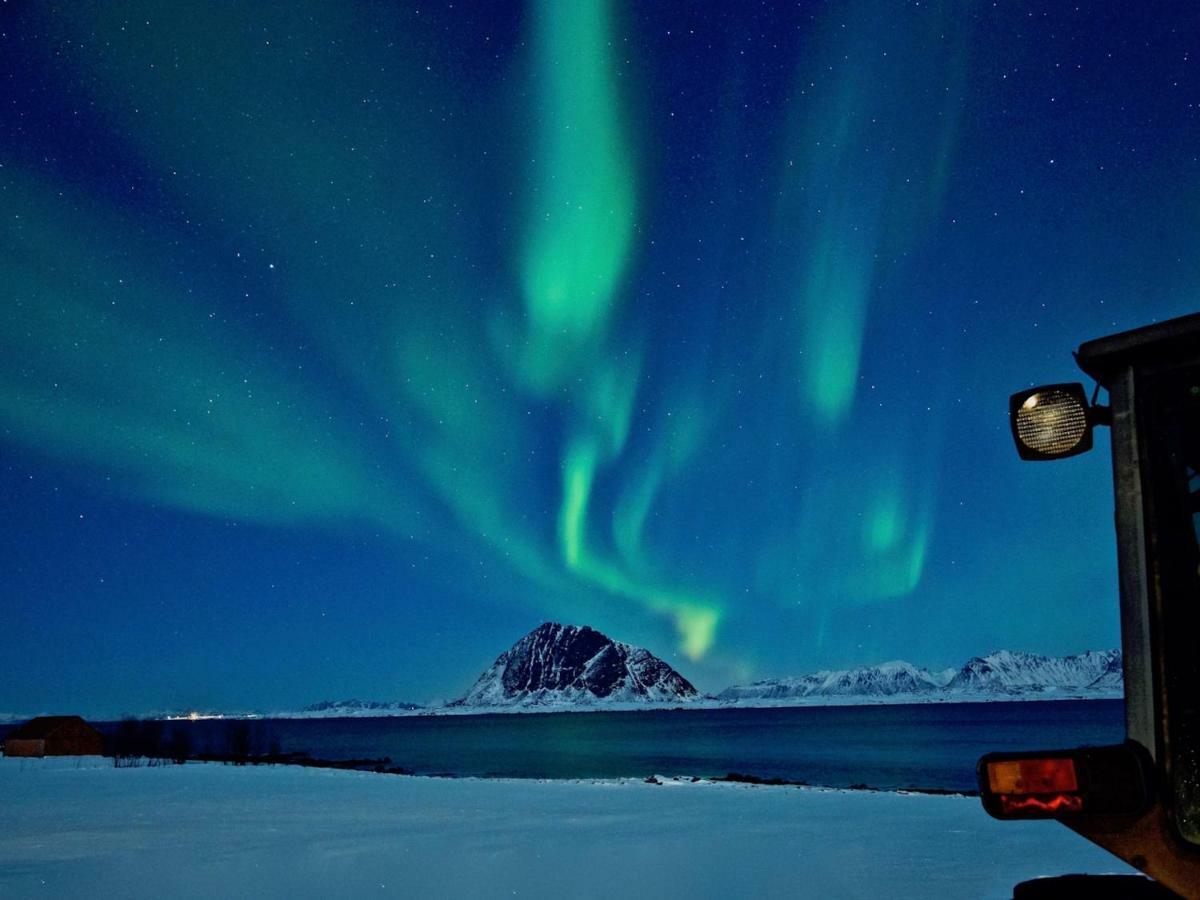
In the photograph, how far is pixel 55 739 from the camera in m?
61.8

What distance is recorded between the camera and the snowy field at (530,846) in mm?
12438

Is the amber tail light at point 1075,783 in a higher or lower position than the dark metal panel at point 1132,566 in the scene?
lower

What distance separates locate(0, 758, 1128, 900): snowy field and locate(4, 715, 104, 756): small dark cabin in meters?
39.0

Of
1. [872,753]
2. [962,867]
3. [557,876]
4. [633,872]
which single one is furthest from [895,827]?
[872,753]

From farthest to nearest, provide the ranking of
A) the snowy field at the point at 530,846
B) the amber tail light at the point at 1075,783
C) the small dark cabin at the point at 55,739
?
the small dark cabin at the point at 55,739
the snowy field at the point at 530,846
the amber tail light at the point at 1075,783

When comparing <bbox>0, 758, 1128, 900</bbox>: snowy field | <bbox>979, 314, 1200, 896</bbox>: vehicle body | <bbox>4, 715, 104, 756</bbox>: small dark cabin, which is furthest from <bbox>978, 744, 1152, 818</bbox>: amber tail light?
<bbox>4, 715, 104, 756</bbox>: small dark cabin

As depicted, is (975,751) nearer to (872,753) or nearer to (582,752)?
(872,753)

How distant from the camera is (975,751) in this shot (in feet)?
316

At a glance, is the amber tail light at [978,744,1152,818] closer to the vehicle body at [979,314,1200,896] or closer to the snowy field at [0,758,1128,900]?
the vehicle body at [979,314,1200,896]

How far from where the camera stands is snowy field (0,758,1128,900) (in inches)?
490

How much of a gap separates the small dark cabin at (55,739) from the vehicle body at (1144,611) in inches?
2826

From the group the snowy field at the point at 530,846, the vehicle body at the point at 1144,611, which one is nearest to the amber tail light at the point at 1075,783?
the vehicle body at the point at 1144,611

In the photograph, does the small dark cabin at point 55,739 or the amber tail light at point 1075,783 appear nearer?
the amber tail light at point 1075,783

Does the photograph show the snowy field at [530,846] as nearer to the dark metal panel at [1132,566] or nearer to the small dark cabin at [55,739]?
the dark metal panel at [1132,566]
